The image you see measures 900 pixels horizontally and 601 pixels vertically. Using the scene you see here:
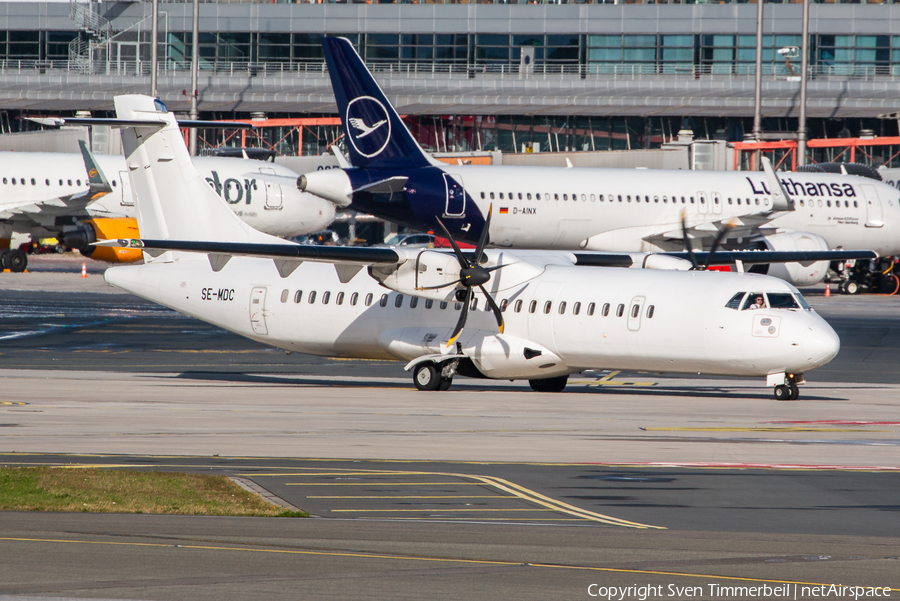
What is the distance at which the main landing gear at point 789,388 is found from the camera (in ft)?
76.4

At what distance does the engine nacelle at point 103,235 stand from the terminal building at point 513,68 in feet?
99.6

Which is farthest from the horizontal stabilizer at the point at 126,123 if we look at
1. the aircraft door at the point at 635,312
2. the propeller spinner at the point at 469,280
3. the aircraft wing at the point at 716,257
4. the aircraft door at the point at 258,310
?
the aircraft door at the point at 635,312

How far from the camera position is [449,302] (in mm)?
25344

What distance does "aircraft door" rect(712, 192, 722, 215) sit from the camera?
161ft

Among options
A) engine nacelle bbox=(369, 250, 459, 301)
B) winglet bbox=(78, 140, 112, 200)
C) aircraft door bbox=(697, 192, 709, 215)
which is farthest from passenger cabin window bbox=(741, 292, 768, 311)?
winglet bbox=(78, 140, 112, 200)

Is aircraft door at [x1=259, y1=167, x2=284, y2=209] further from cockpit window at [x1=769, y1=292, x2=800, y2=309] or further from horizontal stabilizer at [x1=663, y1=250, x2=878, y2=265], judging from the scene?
cockpit window at [x1=769, y1=292, x2=800, y2=309]

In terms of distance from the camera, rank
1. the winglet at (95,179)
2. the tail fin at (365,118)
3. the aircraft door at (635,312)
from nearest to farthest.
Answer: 1. the aircraft door at (635,312)
2. the tail fin at (365,118)
3. the winglet at (95,179)

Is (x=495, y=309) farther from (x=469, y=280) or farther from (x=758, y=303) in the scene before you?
(x=758, y=303)

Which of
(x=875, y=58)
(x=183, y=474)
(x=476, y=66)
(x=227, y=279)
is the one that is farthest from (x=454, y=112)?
(x=183, y=474)

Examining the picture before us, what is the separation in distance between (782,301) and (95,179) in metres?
36.8

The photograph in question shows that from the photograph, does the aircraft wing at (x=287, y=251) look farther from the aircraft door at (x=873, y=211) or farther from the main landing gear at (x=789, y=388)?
the aircraft door at (x=873, y=211)

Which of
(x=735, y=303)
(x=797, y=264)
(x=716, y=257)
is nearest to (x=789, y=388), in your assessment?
(x=735, y=303)

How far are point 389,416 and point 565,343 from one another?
4936mm

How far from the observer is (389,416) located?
2086 centimetres
